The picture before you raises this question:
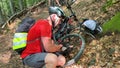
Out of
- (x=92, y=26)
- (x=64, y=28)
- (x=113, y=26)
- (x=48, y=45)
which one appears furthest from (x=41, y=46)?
(x=113, y=26)

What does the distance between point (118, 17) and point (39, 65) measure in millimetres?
2508

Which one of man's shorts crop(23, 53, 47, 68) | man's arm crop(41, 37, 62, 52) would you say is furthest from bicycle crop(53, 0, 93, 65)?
man's shorts crop(23, 53, 47, 68)

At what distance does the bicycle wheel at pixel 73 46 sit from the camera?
7.20 meters

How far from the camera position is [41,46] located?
6.75m

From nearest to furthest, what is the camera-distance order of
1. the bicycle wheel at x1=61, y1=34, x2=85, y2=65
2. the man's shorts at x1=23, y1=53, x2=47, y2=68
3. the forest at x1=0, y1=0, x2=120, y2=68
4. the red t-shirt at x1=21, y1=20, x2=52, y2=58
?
the red t-shirt at x1=21, y1=20, x2=52, y2=58 < the man's shorts at x1=23, y1=53, x2=47, y2=68 < the forest at x1=0, y1=0, x2=120, y2=68 < the bicycle wheel at x1=61, y1=34, x2=85, y2=65

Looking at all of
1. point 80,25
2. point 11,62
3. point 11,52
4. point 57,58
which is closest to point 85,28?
point 80,25

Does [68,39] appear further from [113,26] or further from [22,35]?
[22,35]

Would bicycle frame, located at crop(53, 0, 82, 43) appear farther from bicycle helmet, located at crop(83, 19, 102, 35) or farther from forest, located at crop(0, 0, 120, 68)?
forest, located at crop(0, 0, 120, 68)

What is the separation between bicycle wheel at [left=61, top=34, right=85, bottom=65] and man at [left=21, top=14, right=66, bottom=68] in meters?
0.57

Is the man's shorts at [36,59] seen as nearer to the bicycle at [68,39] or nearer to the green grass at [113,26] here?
the bicycle at [68,39]

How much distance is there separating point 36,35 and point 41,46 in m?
0.33

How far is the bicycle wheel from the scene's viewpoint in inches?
284

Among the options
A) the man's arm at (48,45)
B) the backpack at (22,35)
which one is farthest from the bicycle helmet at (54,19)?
the backpack at (22,35)

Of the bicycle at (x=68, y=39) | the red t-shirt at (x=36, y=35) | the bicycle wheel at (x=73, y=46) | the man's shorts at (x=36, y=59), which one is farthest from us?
the bicycle at (x=68, y=39)
